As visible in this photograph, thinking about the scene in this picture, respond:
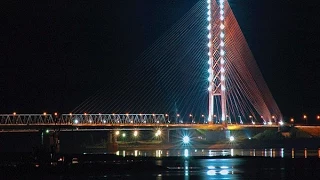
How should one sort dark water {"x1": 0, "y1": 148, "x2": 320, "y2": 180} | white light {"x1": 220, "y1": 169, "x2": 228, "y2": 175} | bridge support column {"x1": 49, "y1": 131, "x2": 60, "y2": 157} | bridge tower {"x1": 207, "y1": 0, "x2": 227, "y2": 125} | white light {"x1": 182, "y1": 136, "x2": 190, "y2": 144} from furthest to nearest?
white light {"x1": 182, "y1": 136, "x2": 190, "y2": 144} < bridge tower {"x1": 207, "y1": 0, "x2": 227, "y2": 125} < bridge support column {"x1": 49, "y1": 131, "x2": 60, "y2": 157} < white light {"x1": 220, "y1": 169, "x2": 228, "y2": 175} < dark water {"x1": 0, "y1": 148, "x2": 320, "y2": 180}

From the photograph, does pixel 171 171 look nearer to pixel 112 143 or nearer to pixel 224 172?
pixel 224 172

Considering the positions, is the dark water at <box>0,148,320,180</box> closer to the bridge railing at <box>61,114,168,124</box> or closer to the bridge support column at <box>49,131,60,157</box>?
the bridge support column at <box>49,131,60,157</box>

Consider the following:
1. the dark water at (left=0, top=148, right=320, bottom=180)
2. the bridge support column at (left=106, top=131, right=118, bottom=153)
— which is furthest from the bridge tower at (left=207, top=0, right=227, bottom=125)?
the dark water at (left=0, top=148, right=320, bottom=180)

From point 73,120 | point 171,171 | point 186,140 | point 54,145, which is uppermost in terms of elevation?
point 73,120

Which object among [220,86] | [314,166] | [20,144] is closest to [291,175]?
[314,166]

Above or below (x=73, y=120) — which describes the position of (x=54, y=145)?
below

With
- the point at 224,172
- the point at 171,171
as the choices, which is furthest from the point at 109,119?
the point at 224,172

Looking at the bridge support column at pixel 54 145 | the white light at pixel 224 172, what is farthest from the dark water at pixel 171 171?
the bridge support column at pixel 54 145

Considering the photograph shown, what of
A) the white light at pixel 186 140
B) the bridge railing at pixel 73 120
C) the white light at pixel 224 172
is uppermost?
the bridge railing at pixel 73 120

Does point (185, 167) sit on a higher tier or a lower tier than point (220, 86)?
lower

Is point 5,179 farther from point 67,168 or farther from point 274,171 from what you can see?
point 274,171

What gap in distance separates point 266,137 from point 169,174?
5337cm

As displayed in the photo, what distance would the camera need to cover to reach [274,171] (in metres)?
37.4

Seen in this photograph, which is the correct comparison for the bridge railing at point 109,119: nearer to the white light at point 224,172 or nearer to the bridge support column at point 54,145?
the bridge support column at point 54,145
